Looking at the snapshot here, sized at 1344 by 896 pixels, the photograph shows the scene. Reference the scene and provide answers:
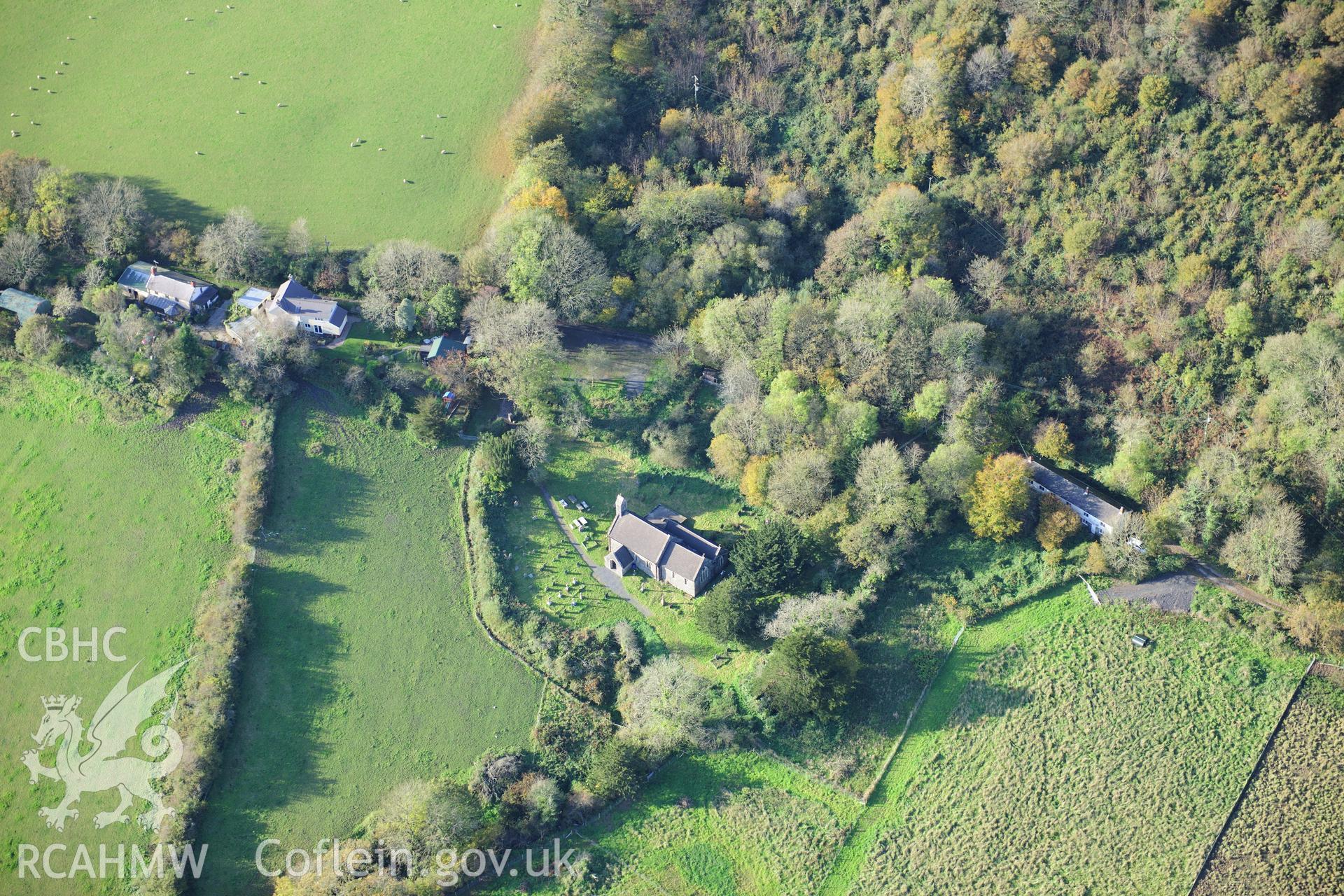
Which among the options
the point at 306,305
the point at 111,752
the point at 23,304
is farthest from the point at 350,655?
the point at 23,304

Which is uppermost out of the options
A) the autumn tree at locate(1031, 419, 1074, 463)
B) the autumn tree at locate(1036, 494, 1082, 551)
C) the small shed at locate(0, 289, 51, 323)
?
the small shed at locate(0, 289, 51, 323)

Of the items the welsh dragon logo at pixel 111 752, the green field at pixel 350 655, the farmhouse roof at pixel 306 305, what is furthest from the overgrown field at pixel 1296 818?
the farmhouse roof at pixel 306 305

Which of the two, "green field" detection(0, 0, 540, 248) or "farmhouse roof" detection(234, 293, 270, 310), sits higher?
"green field" detection(0, 0, 540, 248)

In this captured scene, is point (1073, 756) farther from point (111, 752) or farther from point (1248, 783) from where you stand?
point (111, 752)

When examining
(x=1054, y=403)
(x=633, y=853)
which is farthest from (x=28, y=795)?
(x=1054, y=403)

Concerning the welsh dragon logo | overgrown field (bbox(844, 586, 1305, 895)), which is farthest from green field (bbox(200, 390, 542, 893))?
overgrown field (bbox(844, 586, 1305, 895))

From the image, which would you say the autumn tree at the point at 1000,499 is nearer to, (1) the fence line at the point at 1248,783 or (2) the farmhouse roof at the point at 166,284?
(1) the fence line at the point at 1248,783

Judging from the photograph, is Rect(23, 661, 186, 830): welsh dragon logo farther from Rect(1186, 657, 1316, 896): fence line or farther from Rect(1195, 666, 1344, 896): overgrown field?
Rect(1195, 666, 1344, 896): overgrown field

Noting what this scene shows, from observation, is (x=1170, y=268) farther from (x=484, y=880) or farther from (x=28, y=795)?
(x=28, y=795)
